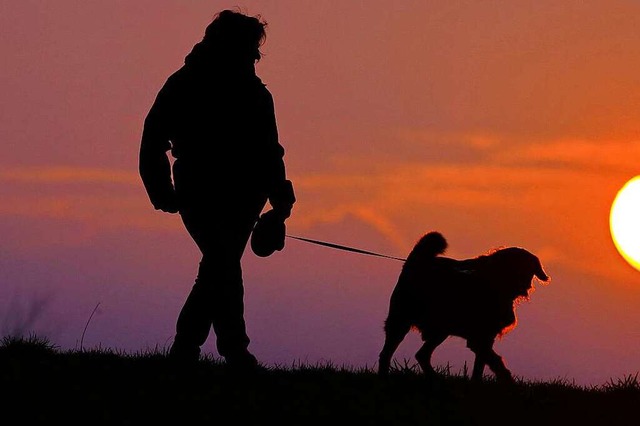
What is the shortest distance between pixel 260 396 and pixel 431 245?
4.31 meters

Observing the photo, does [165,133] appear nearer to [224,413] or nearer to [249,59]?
[249,59]

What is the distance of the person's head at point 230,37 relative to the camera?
7297mm

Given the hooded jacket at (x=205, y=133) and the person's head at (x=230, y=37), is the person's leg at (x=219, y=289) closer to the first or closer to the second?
the hooded jacket at (x=205, y=133)

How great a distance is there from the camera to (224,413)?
5.87m

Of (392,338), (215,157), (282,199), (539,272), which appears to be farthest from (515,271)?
(215,157)

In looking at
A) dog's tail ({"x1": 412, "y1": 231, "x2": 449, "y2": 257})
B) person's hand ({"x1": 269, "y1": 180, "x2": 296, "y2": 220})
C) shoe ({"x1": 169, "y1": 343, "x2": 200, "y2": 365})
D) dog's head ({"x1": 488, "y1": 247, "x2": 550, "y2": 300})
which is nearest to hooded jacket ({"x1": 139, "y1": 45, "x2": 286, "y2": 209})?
person's hand ({"x1": 269, "y1": 180, "x2": 296, "y2": 220})

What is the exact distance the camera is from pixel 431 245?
10.3 m

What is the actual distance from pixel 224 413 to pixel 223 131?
91.9 inches

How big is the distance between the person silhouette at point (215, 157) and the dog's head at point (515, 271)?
3.88m

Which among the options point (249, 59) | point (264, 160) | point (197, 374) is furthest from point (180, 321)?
point (249, 59)

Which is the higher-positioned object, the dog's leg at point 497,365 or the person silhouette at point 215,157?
the person silhouette at point 215,157

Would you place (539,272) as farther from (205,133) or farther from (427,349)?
(205,133)

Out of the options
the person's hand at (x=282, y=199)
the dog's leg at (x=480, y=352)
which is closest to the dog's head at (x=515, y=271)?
the dog's leg at (x=480, y=352)

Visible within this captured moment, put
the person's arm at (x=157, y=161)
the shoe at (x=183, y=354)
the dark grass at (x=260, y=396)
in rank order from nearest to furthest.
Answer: the dark grass at (x=260, y=396)
the person's arm at (x=157, y=161)
the shoe at (x=183, y=354)
